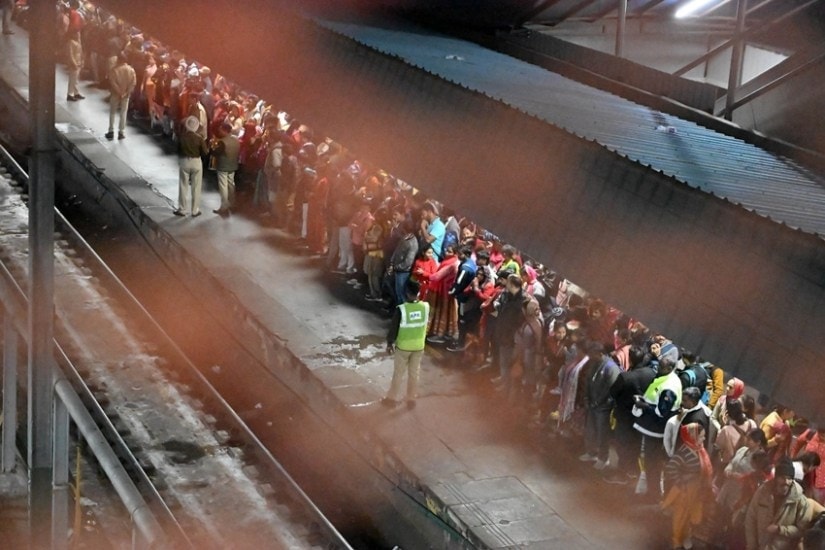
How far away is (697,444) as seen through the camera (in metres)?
10.6

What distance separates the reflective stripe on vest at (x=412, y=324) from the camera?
1244cm

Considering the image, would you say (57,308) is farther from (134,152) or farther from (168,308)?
(134,152)

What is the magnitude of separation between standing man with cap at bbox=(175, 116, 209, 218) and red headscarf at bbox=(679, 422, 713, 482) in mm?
9769

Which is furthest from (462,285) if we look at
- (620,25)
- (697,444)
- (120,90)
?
(120,90)

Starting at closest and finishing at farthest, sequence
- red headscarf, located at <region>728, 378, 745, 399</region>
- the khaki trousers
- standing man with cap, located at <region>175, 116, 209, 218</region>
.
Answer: red headscarf, located at <region>728, 378, 745, 399</region> < the khaki trousers < standing man with cap, located at <region>175, 116, 209, 218</region>

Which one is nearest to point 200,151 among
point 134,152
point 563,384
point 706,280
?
point 134,152

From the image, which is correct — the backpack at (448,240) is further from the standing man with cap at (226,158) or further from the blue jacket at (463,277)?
the standing man with cap at (226,158)

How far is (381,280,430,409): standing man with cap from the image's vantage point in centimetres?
1246

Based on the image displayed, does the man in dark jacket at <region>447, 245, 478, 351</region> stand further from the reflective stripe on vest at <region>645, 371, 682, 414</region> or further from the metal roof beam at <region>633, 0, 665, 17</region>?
the metal roof beam at <region>633, 0, 665, 17</region>

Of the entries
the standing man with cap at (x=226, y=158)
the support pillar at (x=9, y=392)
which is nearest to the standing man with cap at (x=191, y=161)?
the standing man with cap at (x=226, y=158)

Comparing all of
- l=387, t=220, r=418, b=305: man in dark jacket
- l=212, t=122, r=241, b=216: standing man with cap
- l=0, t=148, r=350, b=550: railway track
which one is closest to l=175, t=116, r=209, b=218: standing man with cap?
l=212, t=122, r=241, b=216: standing man with cap

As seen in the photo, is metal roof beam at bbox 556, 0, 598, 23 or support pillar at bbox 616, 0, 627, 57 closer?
support pillar at bbox 616, 0, 627, 57

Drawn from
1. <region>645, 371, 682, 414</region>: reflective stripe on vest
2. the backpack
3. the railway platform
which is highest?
the backpack

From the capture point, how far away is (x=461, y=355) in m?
14.5
